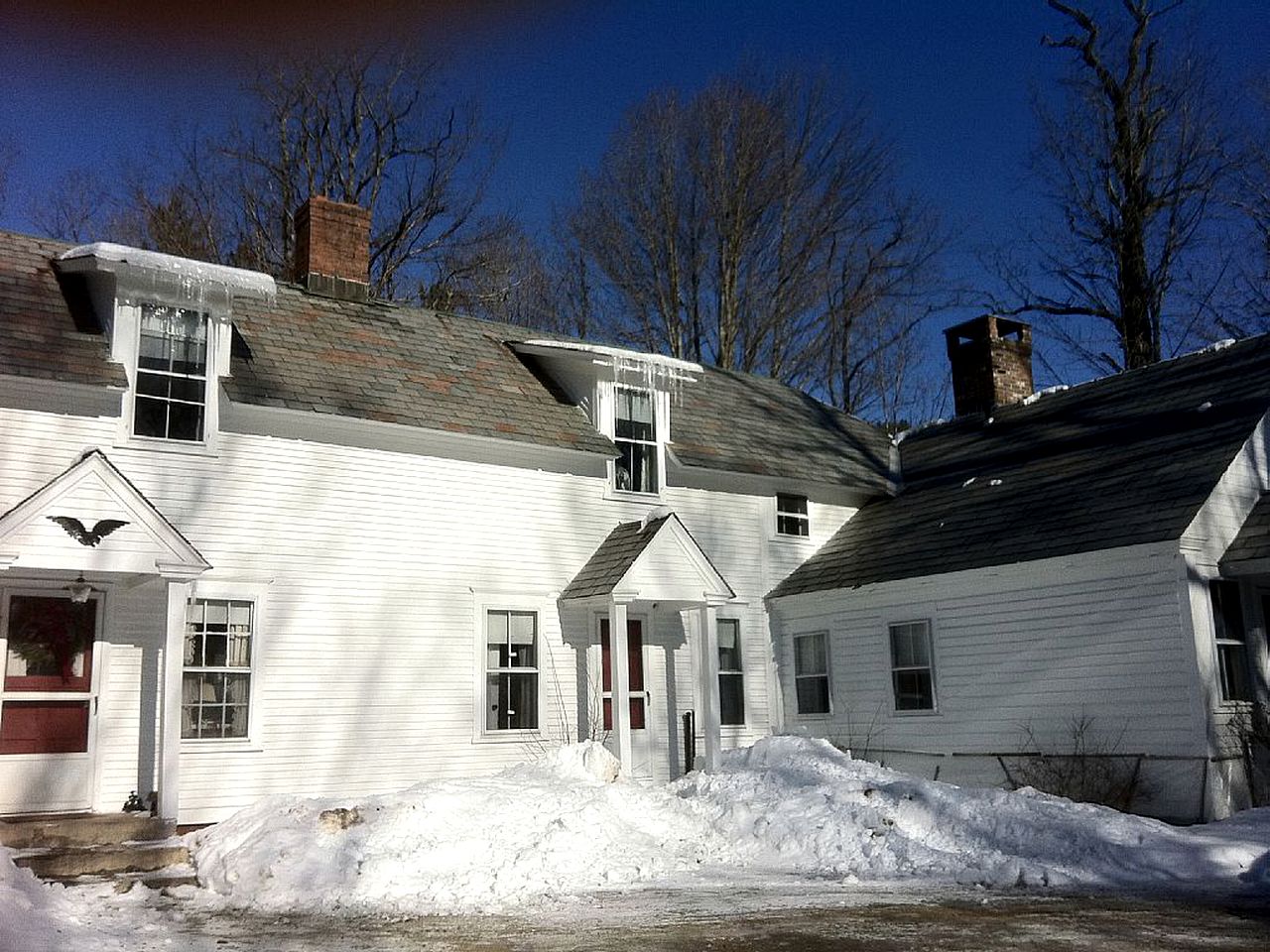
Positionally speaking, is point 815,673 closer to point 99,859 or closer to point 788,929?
point 788,929

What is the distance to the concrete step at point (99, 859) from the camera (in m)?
10.1

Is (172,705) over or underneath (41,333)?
underneath

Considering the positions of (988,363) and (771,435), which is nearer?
(771,435)

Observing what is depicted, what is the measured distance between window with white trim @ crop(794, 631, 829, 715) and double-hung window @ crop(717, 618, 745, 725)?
39.5 inches

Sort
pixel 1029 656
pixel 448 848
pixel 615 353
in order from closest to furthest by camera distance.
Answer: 1. pixel 448 848
2. pixel 1029 656
3. pixel 615 353

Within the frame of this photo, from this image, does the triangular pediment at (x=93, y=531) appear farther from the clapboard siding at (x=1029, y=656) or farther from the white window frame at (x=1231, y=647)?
the white window frame at (x=1231, y=647)

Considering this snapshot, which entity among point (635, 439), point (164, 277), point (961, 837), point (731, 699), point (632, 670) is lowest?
point (961, 837)

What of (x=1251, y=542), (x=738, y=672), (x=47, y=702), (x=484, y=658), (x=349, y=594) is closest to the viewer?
(x=47, y=702)

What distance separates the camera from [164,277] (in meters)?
13.4

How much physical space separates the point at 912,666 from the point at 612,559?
459 cm

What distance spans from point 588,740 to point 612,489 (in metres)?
3.76

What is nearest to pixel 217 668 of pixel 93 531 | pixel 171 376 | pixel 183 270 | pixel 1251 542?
pixel 93 531

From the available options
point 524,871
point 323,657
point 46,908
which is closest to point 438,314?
point 323,657

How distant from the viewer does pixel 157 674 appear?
12.8 metres
